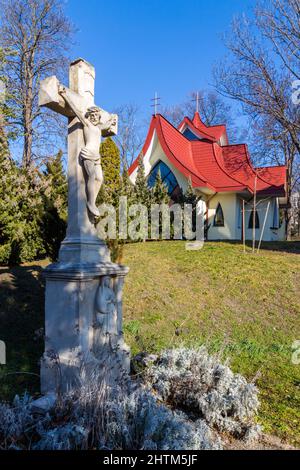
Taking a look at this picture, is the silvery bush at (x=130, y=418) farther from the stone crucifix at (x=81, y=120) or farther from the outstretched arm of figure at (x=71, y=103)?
the outstretched arm of figure at (x=71, y=103)

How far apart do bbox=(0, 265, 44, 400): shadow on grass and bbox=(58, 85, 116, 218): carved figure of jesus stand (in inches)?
80.1

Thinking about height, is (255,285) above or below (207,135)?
below

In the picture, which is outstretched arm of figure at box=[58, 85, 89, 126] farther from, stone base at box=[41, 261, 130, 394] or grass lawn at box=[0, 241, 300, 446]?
grass lawn at box=[0, 241, 300, 446]

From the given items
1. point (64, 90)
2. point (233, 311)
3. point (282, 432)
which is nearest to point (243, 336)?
point (233, 311)

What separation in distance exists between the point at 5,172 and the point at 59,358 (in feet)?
25.4

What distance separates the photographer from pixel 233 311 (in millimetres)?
7273

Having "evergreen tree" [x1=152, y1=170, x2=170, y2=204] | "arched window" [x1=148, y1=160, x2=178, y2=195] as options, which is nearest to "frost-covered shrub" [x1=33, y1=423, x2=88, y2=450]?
"evergreen tree" [x1=152, y1=170, x2=170, y2=204]

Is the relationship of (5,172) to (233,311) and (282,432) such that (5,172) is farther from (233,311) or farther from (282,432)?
(282,432)

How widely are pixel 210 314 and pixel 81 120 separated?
184 inches

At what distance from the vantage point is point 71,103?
4043mm

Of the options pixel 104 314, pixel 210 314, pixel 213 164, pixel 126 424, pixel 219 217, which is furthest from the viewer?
pixel 213 164

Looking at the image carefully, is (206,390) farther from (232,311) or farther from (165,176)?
(165,176)

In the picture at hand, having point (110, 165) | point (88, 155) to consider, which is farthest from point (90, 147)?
point (110, 165)

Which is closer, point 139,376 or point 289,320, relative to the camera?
point 139,376
